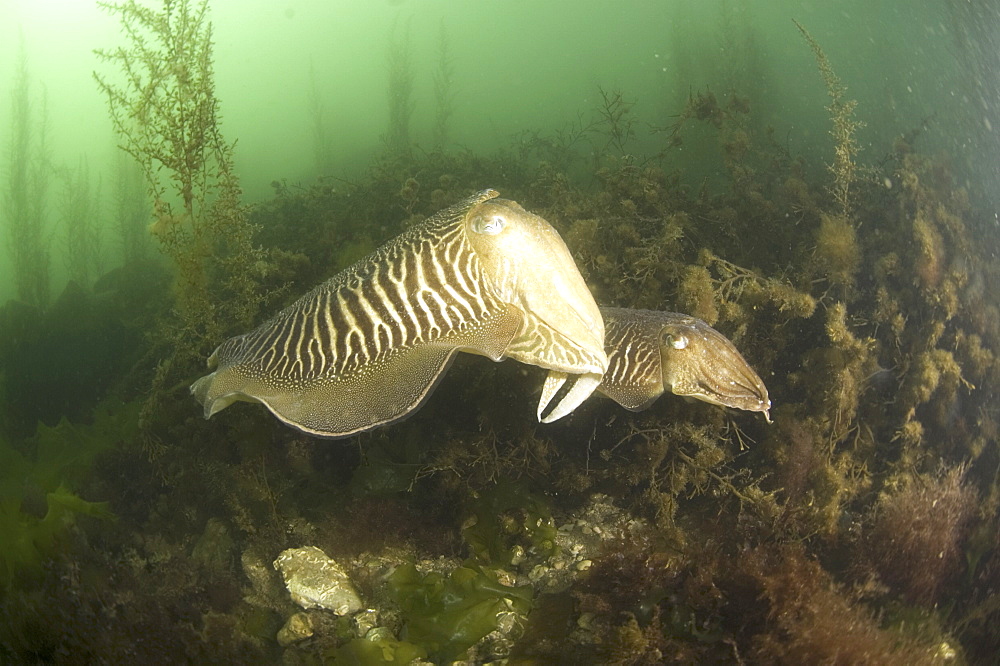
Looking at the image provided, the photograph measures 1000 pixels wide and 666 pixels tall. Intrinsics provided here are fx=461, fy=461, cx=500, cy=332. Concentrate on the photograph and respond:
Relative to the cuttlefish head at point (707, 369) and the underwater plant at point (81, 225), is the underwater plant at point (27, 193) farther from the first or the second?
the cuttlefish head at point (707, 369)

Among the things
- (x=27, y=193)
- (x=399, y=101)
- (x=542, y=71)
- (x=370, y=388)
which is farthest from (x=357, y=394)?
(x=542, y=71)

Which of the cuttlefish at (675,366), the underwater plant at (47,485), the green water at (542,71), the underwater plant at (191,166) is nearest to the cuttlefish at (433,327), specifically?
the cuttlefish at (675,366)

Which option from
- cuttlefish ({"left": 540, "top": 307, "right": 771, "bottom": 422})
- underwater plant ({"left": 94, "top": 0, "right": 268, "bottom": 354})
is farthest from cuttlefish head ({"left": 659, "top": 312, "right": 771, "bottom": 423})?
underwater plant ({"left": 94, "top": 0, "right": 268, "bottom": 354})

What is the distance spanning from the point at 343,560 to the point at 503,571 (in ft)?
4.64

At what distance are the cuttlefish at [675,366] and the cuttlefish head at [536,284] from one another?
101cm

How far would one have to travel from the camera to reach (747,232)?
227 inches

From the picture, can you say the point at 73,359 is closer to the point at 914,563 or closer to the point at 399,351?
the point at 399,351

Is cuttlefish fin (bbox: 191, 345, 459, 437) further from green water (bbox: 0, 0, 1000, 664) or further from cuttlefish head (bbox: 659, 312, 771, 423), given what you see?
green water (bbox: 0, 0, 1000, 664)

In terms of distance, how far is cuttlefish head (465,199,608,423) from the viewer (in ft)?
7.52

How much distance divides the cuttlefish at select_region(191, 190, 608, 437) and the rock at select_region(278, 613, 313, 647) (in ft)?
7.56

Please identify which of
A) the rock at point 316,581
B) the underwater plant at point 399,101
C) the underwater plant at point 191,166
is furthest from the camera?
the underwater plant at point 399,101

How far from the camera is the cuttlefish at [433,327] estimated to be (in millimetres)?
2291

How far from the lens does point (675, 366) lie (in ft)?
11.6

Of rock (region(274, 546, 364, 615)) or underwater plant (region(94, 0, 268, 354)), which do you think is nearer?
rock (region(274, 546, 364, 615))
